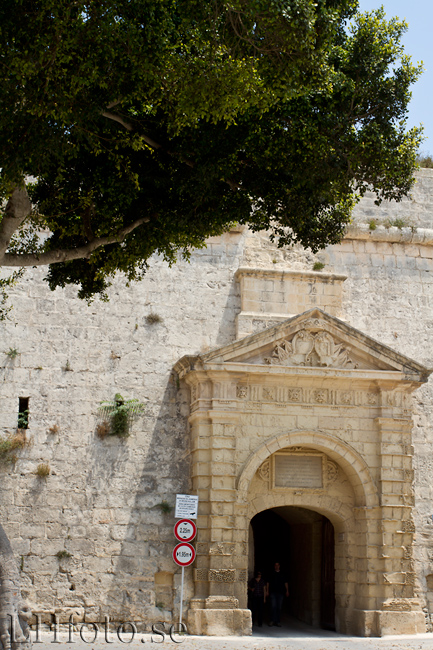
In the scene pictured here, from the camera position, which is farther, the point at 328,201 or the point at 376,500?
the point at 376,500

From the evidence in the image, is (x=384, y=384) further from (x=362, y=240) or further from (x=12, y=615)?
(x=12, y=615)

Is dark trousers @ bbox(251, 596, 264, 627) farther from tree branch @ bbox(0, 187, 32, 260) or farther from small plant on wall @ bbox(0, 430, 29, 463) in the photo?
tree branch @ bbox(0, 187, 32, 260)

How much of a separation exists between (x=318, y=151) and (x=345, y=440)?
19.2 feet

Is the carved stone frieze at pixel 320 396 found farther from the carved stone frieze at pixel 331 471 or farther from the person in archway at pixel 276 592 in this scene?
the person in archway at pixel 276 592

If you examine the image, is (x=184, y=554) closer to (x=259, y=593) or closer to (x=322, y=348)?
(x=259, y=593)

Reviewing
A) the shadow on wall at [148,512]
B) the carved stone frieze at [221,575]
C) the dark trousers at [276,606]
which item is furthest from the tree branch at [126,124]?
the dark trousers at [276,606]

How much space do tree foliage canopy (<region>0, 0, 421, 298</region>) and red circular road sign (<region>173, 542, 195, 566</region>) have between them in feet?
13.2

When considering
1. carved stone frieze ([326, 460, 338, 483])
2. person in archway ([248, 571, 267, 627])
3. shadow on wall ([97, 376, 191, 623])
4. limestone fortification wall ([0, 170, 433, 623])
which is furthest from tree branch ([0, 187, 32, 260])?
person in archway ([248, 571, 267, 627])

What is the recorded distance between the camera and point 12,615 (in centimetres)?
867

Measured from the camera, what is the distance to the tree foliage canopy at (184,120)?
7836mm

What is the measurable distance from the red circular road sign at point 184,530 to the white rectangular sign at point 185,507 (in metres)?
0.09

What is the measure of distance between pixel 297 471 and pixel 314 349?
2133 mm

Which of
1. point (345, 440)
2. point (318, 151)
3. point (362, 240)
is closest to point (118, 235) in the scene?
point (318, 151)

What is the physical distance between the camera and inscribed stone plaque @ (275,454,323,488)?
13617 millimetres
